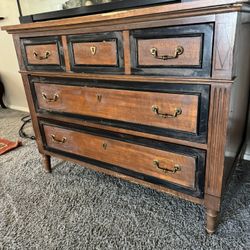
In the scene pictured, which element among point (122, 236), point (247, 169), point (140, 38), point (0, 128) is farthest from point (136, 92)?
point (0, 128)

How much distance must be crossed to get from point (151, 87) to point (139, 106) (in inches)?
4.1

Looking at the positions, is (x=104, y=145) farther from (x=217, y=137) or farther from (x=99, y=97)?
(x=217, y=137)

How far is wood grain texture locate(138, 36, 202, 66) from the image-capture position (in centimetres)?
81

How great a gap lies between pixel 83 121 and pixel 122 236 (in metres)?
0.59

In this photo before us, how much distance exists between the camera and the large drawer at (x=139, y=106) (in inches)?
35.0

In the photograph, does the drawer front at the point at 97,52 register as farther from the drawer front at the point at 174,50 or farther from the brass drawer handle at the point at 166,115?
the brass drawer handle at the point at 166,115

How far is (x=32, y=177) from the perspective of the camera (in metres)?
1.58

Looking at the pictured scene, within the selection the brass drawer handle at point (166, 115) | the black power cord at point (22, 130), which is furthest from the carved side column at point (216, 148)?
the black power cord at point (22, 130)

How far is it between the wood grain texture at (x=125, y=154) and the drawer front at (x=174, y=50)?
13.9 inches

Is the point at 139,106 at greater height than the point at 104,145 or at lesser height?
greater

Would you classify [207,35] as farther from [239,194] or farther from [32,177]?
[32,177]

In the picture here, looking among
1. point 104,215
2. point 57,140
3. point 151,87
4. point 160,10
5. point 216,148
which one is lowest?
point 104,215

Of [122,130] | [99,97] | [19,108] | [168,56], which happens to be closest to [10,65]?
[19,108]

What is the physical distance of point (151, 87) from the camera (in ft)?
3.13
